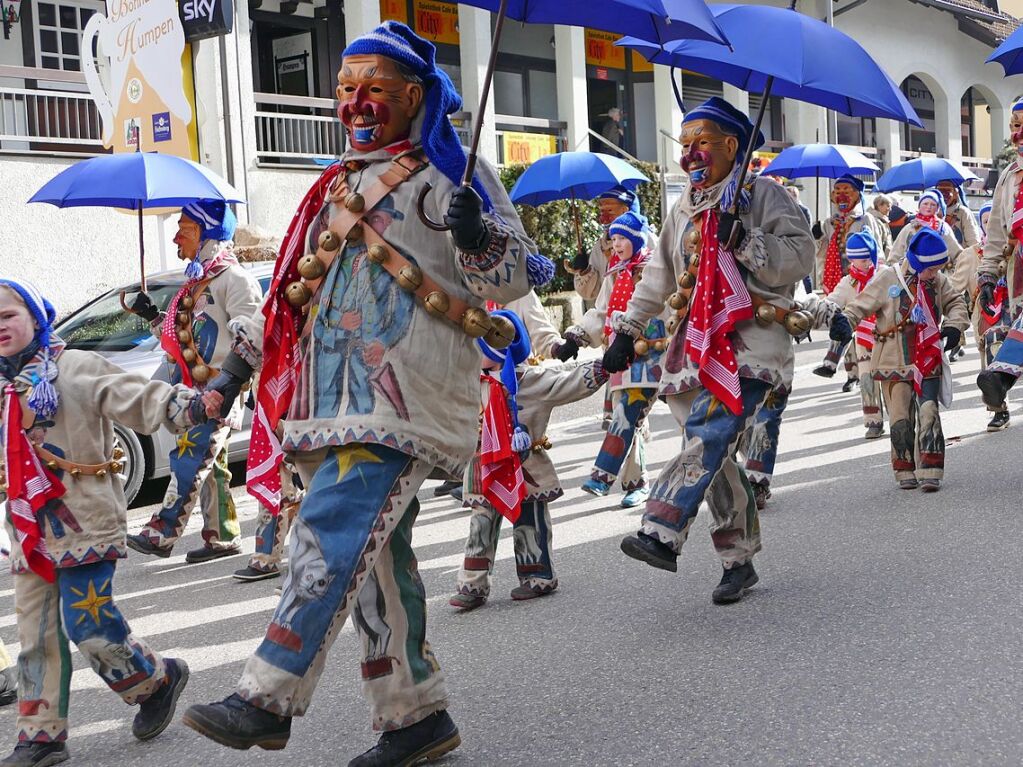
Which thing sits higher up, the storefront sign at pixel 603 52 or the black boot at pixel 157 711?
the storefront sign at pixel 603 52

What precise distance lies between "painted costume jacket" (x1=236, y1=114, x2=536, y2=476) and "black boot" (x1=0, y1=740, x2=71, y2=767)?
4.16ft

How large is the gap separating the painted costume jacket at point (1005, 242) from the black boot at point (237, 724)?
5880mm

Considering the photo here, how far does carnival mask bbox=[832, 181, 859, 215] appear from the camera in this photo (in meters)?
11.6

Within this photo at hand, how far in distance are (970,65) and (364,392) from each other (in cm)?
3420

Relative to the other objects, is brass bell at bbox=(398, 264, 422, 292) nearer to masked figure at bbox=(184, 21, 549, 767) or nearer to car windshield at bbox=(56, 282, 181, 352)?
masked figure at bbox=(184, 21, 549, 767)

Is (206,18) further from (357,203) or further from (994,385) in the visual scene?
(357,203)

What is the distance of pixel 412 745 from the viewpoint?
3828 mm

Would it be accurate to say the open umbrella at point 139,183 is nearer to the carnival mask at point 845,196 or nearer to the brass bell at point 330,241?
the brass bell at point 330,241

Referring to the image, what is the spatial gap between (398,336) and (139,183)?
4.52m

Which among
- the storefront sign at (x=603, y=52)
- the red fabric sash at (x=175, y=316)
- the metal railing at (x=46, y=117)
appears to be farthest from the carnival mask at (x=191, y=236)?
the storefront sign at (x=603, y=52)

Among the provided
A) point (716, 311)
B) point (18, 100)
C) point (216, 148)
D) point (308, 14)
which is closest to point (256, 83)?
point (308, 14)

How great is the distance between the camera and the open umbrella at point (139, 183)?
7594 mm

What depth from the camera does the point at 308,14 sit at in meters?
21.6

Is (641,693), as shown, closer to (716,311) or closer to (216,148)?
(716,311)
